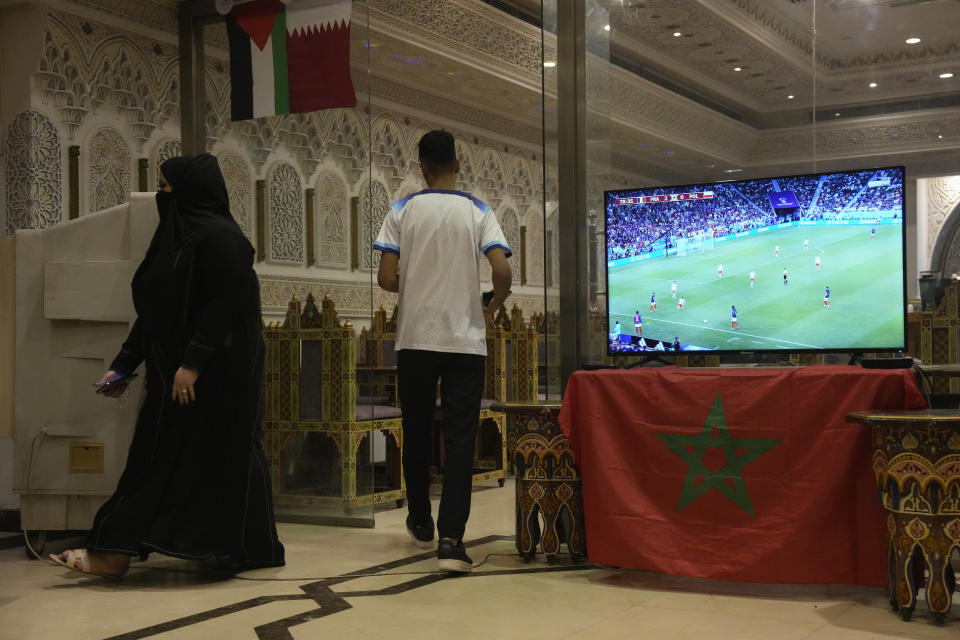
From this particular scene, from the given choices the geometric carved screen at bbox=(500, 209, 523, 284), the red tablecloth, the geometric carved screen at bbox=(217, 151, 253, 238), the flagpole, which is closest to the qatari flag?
the red tablecloth

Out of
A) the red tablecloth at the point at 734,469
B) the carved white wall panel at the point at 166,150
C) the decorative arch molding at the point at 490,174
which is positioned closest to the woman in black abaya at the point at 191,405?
the red tablecloth at the point at 734,469

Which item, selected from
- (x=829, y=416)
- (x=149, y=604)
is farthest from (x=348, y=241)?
(x=829, y=416)

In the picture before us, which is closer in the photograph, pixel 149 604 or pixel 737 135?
pixel 149 604

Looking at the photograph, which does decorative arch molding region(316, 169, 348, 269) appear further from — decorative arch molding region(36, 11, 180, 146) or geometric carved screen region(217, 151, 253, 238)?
decorative arch molding region(36, 11, 180, 146)

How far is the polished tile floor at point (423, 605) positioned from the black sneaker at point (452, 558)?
0.12 ft

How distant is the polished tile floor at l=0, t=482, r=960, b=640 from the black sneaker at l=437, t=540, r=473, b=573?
0.12 feet

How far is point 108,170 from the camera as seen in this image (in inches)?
221

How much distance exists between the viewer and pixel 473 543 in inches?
161

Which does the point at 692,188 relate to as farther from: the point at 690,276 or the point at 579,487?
the point at 579,487

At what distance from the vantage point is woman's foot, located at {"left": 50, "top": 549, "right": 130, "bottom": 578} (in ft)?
11.1

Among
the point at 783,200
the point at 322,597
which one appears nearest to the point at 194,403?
the point at 322,597

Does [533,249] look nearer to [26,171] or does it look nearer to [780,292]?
[26,171]

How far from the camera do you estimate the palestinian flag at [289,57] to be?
16.2ft

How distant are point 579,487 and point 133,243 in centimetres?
188
